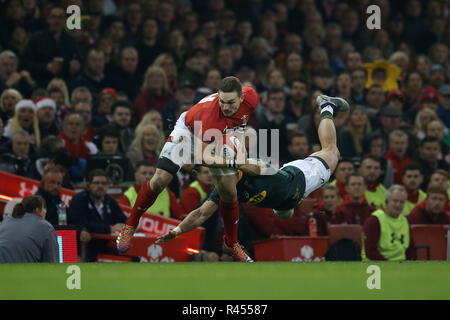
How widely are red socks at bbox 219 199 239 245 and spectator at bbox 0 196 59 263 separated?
1819 millimetres

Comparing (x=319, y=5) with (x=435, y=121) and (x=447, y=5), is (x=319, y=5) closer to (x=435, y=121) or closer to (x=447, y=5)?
(x=447, y=5)

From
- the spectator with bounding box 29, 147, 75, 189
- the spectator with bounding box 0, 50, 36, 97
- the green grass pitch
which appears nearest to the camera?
the green grass pitch

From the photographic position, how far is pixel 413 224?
12766 mm

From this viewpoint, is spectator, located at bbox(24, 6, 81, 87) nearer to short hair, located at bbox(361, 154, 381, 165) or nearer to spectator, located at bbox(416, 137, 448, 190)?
short hair, located at bbox(361, 154, 381, 165)

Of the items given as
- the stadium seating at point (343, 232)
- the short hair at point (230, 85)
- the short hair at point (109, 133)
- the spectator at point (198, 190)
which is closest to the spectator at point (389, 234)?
the stadium seating at point (343, 232)

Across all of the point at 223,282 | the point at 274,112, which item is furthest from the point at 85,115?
the point at 223,282

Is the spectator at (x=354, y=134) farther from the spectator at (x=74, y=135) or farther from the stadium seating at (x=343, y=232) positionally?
the spectator at (x=74, y=135)

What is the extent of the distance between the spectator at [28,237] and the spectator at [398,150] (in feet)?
22.1

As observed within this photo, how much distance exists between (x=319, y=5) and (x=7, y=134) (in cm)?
878

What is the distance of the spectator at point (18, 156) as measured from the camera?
40.9ft

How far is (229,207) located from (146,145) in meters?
3.70

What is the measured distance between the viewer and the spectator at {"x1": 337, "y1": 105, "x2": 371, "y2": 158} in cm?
1470

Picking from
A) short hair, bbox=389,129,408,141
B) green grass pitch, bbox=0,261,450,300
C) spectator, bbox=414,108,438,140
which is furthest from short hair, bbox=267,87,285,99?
green grass pitch, bbox=0,261,450,300

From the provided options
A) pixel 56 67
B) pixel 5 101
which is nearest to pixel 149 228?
pixel 5 101
